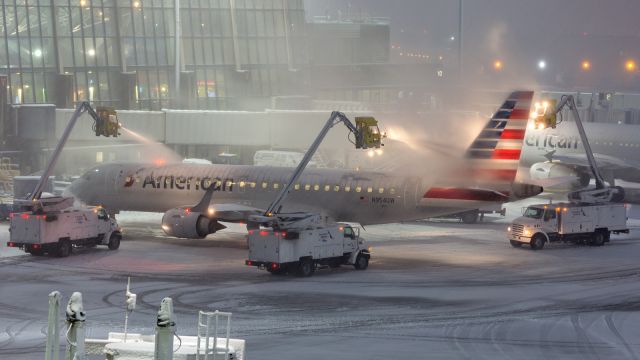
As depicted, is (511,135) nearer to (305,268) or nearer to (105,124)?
(305,268)

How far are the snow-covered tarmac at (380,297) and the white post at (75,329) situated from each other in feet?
45.7

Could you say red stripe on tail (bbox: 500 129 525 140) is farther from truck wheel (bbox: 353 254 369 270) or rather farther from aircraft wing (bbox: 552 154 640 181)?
aircraft wing (bbox: 552 154 640 181)

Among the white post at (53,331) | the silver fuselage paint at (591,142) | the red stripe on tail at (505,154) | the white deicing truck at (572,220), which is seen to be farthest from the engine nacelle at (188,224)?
the white post at (53,331)

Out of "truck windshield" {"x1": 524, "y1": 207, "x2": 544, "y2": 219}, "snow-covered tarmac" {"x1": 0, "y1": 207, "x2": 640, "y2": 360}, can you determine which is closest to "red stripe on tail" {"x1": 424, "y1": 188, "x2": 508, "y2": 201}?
"snow-covered tarmac" {"x1": 0, "y1": 207, "x2": 640, "y2": 360}

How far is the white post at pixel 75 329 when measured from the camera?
1819 cm

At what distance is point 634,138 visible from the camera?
3162 inches

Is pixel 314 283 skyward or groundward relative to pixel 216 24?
groundward

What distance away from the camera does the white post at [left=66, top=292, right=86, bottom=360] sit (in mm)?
18188

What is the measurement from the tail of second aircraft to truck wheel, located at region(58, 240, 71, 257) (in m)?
18.2

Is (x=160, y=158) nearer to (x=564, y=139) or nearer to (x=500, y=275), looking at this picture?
(x=564, y=139)

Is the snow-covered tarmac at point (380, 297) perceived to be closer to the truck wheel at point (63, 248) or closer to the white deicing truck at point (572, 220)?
the truck wheel at point (63, 248)

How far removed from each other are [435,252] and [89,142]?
129 ft

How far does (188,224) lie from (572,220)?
20.4 meters

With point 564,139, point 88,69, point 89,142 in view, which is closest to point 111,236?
point 89,142
